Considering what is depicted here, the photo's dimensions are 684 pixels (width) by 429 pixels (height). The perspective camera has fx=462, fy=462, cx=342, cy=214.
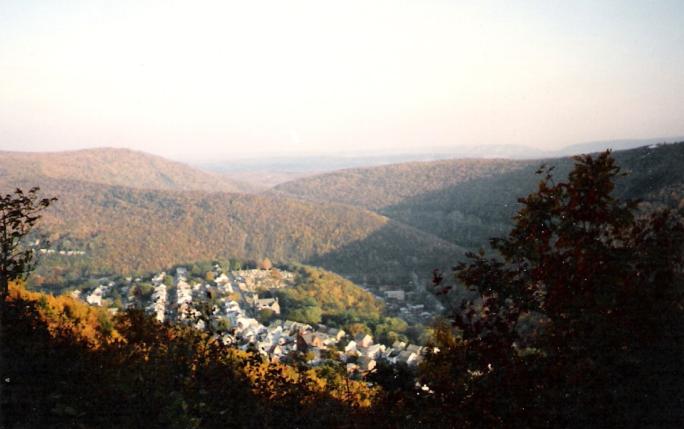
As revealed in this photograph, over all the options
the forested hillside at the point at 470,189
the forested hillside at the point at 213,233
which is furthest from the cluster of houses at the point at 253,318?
the forested hillside at the point at 213,233

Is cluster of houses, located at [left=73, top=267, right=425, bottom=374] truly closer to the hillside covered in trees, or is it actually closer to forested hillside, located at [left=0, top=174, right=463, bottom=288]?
the hillside covered in trees

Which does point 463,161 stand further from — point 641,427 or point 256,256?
point 641,427

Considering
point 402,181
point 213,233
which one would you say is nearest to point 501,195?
point 402,181

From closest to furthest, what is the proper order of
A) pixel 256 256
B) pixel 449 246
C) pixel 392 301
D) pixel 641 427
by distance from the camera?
pixel 641 427, pixel 392 301, pixel 449 246, pixel 256 256

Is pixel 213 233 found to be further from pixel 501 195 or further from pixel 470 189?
pixel 470 189

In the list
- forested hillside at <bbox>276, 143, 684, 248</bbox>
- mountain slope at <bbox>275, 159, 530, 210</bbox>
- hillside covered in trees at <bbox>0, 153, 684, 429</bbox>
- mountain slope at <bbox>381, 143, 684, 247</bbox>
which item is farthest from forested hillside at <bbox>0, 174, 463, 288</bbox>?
hillside covered in trees at <bbox>0, 153, 684, 429</bbox>

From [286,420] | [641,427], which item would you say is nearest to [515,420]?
[641,427]
